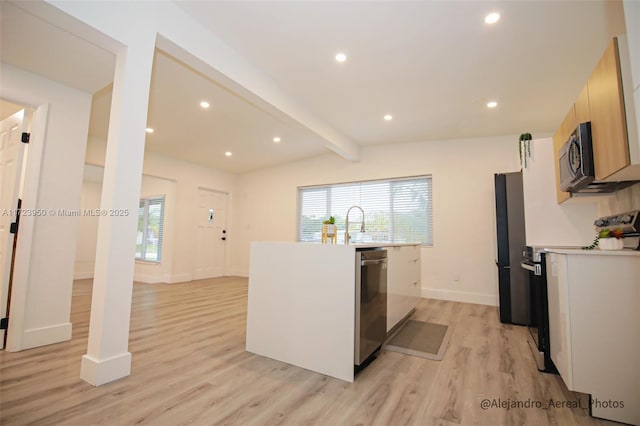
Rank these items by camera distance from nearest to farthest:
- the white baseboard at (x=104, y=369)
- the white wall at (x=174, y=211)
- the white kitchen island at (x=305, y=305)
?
1. the white baseboard at (x=104, y=369)
2. the white kitchen island at (x=305, y=305)
3. the white wall at (x=174, y=211)

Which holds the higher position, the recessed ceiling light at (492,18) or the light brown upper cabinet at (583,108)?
the recessed ceiling light at (492,18)

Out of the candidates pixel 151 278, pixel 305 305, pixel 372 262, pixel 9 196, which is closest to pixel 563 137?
pixel 372 262

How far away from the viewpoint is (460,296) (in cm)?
440

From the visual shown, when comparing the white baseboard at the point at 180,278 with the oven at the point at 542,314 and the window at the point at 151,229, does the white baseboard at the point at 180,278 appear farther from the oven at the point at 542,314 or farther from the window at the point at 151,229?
the oven at the point at 542,314

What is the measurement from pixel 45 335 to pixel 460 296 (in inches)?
191

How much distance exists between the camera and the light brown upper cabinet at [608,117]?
1521 millimetres

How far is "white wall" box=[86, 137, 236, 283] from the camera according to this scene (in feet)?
18.9

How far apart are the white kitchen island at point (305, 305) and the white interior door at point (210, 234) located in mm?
4570

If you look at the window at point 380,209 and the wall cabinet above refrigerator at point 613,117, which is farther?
the window at point 380,209

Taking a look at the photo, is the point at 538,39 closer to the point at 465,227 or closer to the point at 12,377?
the point at 465,227

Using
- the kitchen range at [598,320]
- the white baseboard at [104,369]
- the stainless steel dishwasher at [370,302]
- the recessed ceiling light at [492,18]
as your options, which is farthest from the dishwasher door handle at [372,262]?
the recessed ceiling light at [492,18]

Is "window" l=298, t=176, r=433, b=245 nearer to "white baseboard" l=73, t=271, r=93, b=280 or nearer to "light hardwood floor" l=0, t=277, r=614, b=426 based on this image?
"light hardwood floor" l=0, t=277, r=614, b=426

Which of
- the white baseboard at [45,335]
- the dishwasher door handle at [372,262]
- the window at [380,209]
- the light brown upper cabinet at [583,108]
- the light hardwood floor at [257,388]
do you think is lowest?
the light hardwood floor at [257,388]

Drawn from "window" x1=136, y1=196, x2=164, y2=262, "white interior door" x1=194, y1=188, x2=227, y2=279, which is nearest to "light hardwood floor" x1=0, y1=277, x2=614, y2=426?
"window" x1=136, y1=196, x2=164, y2=262
